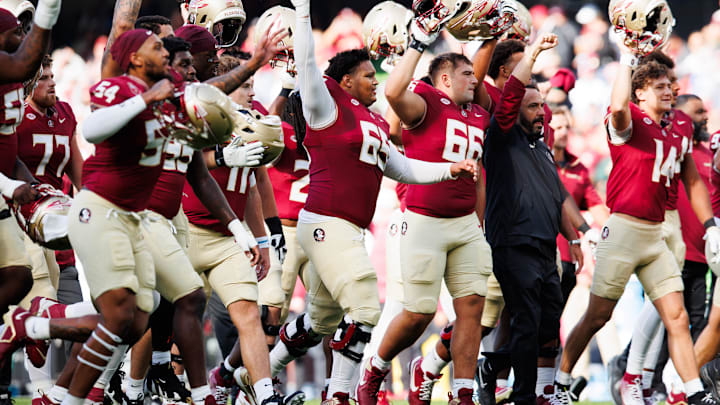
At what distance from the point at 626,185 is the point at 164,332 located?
10.5ft

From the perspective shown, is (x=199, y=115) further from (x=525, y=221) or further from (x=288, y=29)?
(x=525, y=221)

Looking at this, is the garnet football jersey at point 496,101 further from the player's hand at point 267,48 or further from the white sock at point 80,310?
the white sock at point 80,310

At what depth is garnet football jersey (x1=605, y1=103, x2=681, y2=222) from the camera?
23.7 ft

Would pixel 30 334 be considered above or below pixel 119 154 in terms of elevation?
below

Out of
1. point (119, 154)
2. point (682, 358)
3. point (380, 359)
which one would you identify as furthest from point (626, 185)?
point (119, 154)

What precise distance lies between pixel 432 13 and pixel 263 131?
134 cm

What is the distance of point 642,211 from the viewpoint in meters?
7.19

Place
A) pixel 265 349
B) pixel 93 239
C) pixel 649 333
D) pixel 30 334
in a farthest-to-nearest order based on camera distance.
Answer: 1. pixel 649 333
2. pixel 265 349
3. pixel 30 334
4. pixel 93 239

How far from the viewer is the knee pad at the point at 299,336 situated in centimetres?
672

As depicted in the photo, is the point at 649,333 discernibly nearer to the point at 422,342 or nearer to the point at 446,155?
the point at 446,155

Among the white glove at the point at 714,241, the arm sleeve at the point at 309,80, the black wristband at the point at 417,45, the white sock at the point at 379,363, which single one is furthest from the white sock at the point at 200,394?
the white glove at the point at 714,241

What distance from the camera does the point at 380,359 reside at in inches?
262

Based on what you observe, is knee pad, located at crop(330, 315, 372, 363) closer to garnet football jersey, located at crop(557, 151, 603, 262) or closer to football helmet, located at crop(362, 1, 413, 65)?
football helmet, located at crop(362, 1, 413, 65)

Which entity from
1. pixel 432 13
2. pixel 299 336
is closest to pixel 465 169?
pixel 432 13
